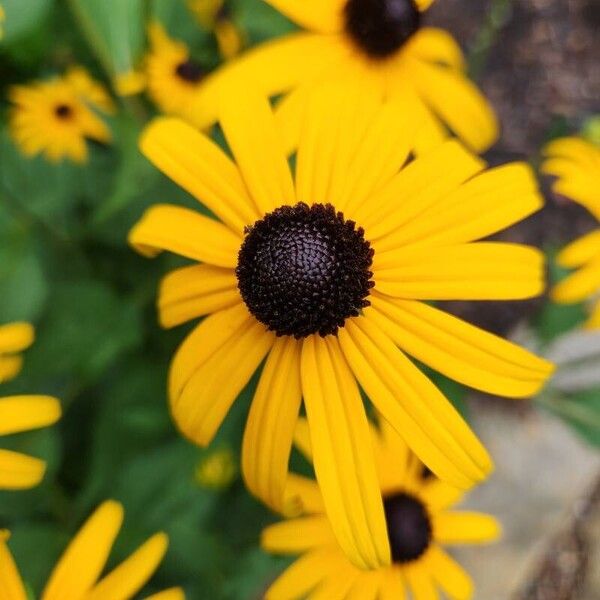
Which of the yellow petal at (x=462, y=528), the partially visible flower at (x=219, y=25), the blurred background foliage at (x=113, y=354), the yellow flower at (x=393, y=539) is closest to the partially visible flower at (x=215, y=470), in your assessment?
the blurred background foliage at (x=113, y=354)

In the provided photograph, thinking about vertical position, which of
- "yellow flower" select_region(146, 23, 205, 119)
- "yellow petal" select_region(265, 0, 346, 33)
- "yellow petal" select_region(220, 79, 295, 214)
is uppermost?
"yellow petal" select_region(265, 0, 346, 33)

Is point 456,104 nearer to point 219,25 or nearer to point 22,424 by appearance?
point 219,25

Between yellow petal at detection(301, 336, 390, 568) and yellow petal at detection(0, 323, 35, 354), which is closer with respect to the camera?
yellow petal at detection(301, 336, 390, 568)

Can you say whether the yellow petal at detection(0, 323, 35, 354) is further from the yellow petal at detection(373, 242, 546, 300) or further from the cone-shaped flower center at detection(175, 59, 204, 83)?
the cone-shaped flower center at detection(175, 59, 204, 83)

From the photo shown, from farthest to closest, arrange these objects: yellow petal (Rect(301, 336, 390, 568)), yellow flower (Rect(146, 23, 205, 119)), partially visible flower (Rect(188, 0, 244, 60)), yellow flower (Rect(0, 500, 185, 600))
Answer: partially visible flower (Rect(188, 0, 244, 60)), yellow flower (Rect(146, 23, 205, 119)), yellow flower (Rect(0, 500, 185, 600)), yellow petal (Rect(301, 336, 390, 568))

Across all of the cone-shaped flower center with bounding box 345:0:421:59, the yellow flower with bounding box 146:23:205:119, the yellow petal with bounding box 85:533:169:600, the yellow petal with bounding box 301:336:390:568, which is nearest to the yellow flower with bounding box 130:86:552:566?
the yellow petal with bounding box 301:336:390:568

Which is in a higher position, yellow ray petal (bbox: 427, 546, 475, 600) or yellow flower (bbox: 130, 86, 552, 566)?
yellow flower (bbox: 130, 86, 552, 566)

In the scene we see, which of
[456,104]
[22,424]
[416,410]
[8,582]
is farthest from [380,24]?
[8,582]
